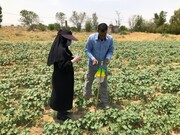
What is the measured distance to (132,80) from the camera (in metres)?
8.28

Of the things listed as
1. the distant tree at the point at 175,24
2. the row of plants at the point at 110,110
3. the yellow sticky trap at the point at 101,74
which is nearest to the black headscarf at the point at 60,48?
the yellow sticky trap at the point at 101,74

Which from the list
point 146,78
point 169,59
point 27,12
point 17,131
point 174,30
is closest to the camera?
point 17,131

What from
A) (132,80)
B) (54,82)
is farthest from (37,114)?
(132,80)

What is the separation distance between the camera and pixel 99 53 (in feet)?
20.0

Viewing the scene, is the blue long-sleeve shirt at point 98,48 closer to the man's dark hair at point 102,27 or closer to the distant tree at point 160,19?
→ the man's dark hair at point 102,27

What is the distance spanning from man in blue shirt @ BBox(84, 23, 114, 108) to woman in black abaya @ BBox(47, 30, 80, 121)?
666 millimetres

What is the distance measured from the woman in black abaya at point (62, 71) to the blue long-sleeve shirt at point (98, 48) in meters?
0.72

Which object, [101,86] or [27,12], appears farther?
[27,12]

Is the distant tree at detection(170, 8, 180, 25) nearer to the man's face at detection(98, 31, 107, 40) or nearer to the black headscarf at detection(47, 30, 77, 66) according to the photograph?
the man's face at detection(98, 31, 107, 40)

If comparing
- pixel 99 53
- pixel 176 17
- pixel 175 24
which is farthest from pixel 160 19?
pixel 99 53

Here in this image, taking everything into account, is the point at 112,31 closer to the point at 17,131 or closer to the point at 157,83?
the point at 157,83

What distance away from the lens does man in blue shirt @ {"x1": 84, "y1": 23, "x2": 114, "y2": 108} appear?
19.4 ft

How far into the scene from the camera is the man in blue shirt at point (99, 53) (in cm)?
592

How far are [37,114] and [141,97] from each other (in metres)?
2.67
